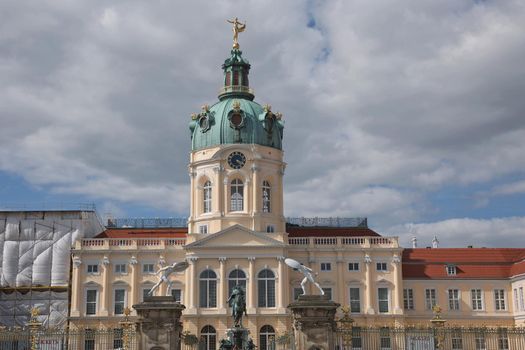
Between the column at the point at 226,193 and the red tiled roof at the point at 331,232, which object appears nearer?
the column at the point at 226,193

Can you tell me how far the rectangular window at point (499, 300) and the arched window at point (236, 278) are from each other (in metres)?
26.0

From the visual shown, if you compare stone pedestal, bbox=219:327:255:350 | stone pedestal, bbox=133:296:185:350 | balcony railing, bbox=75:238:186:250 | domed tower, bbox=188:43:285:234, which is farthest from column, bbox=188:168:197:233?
stone pedestal, bbox=133:296:185:350

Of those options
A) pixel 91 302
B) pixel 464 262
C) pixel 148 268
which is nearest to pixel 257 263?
pixel 148 268

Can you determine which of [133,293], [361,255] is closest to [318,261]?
[361,255]

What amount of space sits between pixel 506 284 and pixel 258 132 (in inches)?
1170

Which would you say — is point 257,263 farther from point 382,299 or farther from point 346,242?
point 382,299

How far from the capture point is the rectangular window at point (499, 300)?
240 ft

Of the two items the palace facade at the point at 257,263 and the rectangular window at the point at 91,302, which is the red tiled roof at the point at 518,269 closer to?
the palace facade at the point at 257,263

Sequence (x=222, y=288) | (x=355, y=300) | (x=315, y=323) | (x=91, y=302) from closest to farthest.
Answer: (x=315, y=323) < (x=222, y=288) < (x=91, y=302) < (x=355, y=300)

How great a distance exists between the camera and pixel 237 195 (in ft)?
241

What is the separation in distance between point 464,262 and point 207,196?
2742 centimetres

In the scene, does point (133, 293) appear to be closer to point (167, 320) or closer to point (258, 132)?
point (258, 132)

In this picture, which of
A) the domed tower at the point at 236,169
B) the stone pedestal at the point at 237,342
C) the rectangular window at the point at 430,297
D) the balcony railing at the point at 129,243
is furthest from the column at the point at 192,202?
the stone pedestal at the point at 237,342

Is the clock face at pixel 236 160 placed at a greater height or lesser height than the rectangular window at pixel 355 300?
greater
